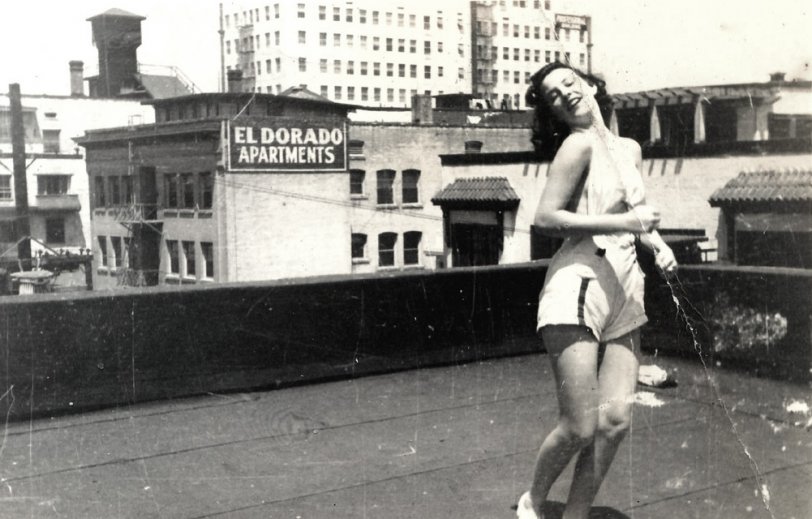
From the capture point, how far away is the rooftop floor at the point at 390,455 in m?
5.00

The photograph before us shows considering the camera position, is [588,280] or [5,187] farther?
[5,187]

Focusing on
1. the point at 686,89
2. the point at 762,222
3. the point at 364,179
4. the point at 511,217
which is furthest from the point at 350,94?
the point at 762,222

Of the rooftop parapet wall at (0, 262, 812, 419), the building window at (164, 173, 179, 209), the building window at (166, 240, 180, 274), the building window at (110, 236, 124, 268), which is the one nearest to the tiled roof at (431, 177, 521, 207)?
the rooftop parapet wall at (0, 262, 812, 419)

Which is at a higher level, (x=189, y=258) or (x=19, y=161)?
(x=19, y=161)

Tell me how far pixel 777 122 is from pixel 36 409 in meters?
22.0

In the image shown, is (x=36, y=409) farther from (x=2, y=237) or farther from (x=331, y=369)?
(x=2, y=237)

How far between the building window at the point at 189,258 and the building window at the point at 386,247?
8.57m

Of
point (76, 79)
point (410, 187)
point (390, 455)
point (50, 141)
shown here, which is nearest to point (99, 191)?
point (50, 141)

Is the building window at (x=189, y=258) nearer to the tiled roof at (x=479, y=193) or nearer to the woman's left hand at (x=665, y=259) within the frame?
the tiled roof at (x=479, y=193)

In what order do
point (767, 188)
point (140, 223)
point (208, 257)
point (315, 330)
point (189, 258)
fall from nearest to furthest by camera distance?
point (315, 330), point (767, 188), point (208, 257), point (189, 258), point (140, 223)

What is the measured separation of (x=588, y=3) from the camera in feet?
20.5

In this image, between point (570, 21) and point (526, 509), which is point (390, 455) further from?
point (570, 21)

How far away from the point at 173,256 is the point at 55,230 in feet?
62.6

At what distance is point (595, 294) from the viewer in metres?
4.01
